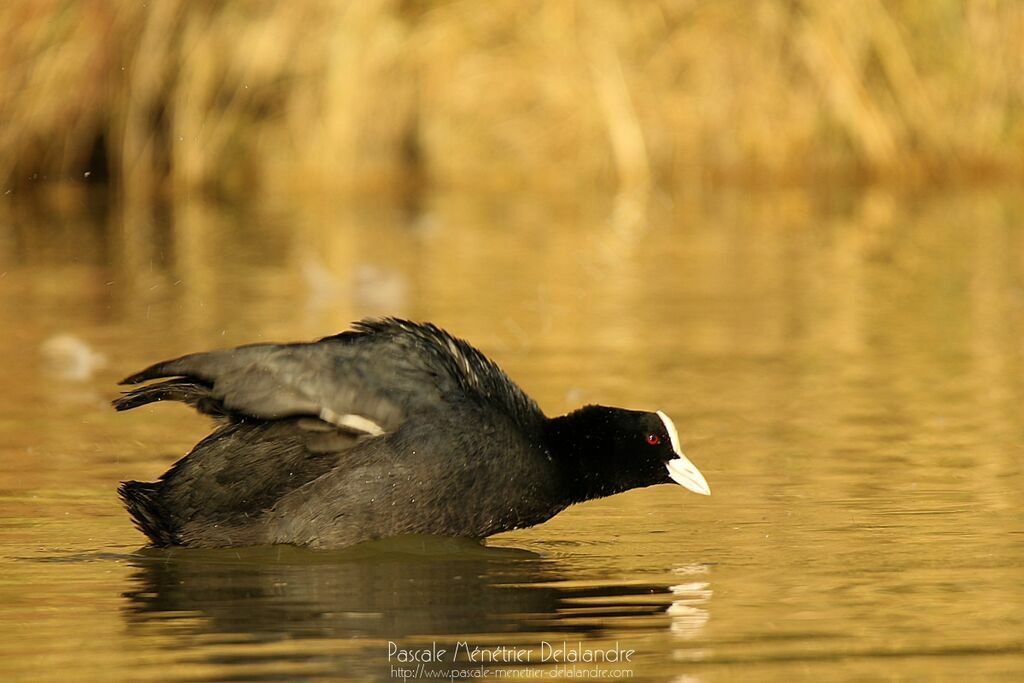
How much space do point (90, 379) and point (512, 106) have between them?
382 inches

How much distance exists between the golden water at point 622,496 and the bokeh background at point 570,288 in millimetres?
22

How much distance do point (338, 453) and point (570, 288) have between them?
19.7ft

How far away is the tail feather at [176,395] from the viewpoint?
5344 mm

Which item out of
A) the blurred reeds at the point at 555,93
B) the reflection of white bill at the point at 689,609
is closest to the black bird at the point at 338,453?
the reflection of white bill at the point at 689,609

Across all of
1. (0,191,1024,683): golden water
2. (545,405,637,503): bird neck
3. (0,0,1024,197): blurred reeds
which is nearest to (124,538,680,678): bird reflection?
(0,191,1024,683): golden water

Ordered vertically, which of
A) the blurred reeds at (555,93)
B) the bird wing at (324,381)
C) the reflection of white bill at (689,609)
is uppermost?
the blurred reeds at (555,93)

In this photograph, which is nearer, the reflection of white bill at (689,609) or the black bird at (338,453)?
the reflection of white bill at (689,609)

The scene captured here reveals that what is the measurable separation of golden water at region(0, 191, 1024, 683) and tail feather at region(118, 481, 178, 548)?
0.18 ft

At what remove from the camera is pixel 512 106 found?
689 inches

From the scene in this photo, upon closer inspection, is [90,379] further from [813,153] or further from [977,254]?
[813,153]

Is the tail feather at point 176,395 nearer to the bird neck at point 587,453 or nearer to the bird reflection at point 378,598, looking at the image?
the bird reflection at point 378,598

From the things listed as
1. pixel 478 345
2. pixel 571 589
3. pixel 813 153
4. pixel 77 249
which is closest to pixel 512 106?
pixel 813 153

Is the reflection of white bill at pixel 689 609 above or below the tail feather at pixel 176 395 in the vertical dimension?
below

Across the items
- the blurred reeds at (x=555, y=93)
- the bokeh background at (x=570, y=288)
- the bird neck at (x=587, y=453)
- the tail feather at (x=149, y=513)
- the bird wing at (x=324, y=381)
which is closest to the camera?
the bokeh background at (x=570, y=288)
